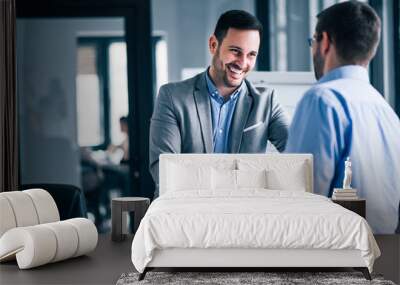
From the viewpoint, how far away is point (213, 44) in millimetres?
7695

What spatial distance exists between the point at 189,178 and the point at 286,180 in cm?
89

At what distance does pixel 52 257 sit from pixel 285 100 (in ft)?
10.1

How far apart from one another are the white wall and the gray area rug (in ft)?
8.83

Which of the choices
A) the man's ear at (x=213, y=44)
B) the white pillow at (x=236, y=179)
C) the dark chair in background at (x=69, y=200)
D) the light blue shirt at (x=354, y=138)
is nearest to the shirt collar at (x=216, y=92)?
the man's ear at (x=213, y=44)

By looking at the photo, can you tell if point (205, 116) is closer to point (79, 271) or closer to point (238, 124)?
point (238, 124)

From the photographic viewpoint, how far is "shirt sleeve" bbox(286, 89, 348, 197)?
742 centimetres

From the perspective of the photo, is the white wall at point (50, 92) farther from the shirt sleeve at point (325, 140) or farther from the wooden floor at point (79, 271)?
the shirt sleeve at point (325, 140)

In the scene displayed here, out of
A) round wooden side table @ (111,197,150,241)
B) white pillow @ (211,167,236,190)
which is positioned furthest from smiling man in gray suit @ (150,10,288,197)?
white pillow @ (211,167,236,190)

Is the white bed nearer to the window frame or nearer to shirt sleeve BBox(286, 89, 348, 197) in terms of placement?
shirt sleeve BBox(286, 89, 348, 197)

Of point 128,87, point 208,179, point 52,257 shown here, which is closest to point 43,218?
point 52,257

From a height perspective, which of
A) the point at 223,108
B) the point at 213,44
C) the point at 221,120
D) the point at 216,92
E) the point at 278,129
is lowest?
the point at 278,129

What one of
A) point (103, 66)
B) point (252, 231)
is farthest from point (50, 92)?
point (252, 231)

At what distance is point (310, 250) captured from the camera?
17.0 feet

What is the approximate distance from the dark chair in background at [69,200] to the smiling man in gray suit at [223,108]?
0.80 m
